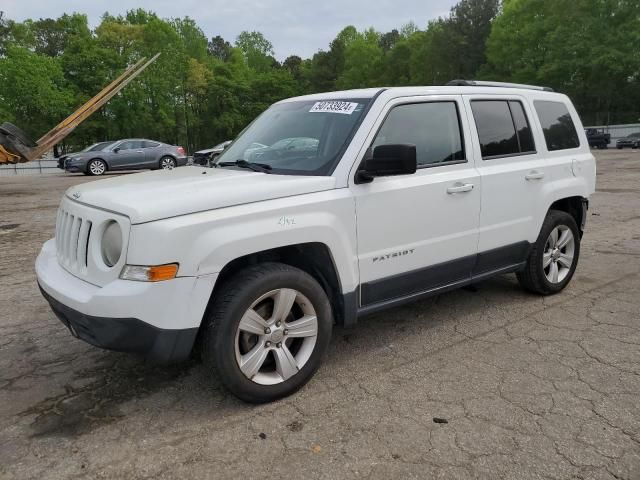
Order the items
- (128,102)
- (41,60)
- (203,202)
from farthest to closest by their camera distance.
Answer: (128,102)
(41,60)
(203,202)

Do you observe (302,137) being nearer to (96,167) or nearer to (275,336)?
(275,336)

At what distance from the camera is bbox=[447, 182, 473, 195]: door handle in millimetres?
3762

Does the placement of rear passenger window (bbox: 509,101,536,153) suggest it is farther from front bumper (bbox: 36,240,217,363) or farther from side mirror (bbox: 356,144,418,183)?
front bumper (bbox: 36,240,217,363)

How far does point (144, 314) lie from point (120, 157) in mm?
20140

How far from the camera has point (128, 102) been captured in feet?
139

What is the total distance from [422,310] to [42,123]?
41616 mm

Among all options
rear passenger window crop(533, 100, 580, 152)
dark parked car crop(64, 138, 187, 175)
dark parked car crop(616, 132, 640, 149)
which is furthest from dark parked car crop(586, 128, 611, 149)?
rear passenger window crop(533, 100, 580, 152)

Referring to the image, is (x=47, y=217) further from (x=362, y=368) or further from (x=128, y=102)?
(x=128, y=102)

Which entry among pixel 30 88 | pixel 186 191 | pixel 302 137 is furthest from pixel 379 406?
pixel 30 88

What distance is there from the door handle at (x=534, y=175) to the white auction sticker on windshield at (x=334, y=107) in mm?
1708

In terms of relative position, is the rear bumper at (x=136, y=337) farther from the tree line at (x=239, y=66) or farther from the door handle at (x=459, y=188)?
the tree line at (x=239, y=66)

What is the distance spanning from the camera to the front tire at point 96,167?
20.8 meters

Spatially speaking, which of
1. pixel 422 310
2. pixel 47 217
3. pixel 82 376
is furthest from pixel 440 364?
pixel 47 217

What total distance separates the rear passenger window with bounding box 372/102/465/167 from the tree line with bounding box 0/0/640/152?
128 feet
